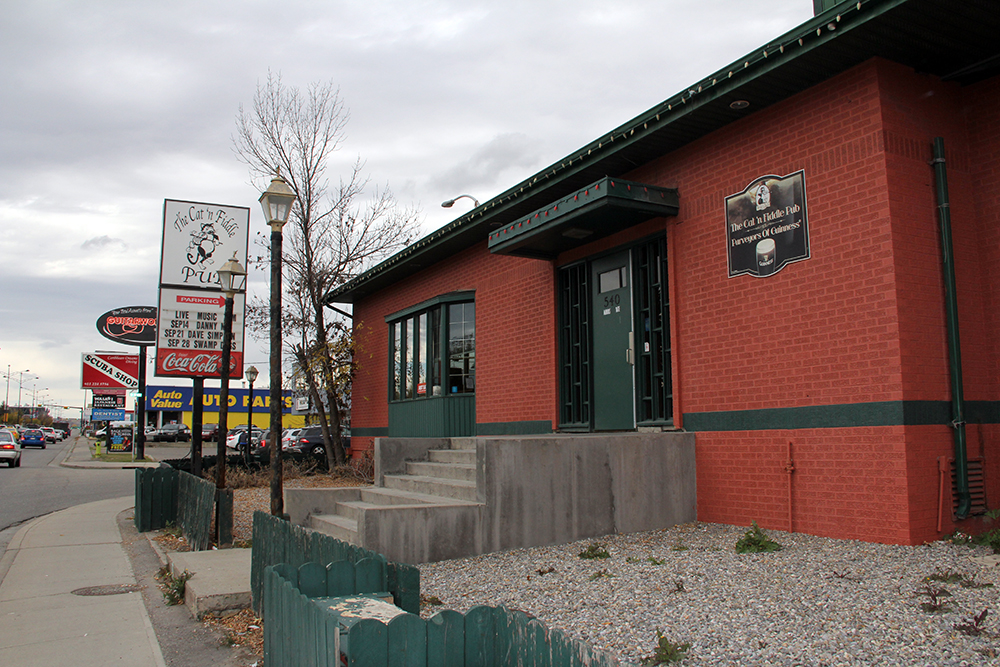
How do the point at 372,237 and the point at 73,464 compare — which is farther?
the point at 73,464

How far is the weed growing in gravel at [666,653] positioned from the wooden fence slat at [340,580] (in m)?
1.71

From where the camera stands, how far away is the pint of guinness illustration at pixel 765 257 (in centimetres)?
810

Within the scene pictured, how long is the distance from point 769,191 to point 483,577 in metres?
5.10

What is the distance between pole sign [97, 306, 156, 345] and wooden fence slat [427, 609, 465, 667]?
108ft

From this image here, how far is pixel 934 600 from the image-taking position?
481 centimetres

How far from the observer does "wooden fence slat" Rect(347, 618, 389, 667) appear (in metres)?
2.56

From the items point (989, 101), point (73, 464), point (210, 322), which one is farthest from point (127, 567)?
point (73, 464)

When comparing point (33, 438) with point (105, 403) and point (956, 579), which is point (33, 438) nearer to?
point (105, 403)

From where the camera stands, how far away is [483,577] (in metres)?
6.65

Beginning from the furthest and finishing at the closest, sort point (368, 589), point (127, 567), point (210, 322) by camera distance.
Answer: point (210, 322), point (127, 567), point (368, 589)

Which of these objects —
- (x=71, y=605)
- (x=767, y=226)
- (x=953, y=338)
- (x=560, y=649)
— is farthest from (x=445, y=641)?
(x=767, y=226)

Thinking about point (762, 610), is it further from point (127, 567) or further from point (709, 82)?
point (127, 567)

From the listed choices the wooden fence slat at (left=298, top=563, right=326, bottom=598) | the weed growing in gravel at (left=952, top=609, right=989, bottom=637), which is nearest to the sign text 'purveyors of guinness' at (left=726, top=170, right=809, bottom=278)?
the weed growing in gravel at (left=952, top=609, right=989, bottom=637)

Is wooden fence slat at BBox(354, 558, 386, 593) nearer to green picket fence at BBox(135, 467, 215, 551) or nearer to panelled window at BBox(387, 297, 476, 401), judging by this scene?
green picket fence at BBox(135, 467, 215, 551)
